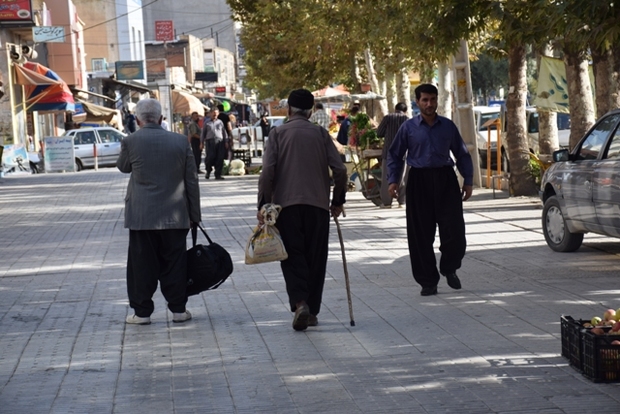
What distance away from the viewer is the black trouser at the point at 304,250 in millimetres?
7805

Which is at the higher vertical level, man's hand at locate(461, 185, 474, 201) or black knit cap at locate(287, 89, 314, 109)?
black knit cap at locate(287, 89, 314, 109)


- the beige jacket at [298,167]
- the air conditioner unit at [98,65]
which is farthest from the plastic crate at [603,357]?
the air conditioner unit at [98,65]

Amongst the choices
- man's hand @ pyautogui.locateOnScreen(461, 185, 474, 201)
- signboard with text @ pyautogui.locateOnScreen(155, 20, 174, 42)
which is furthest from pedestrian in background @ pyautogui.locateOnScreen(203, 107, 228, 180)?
signboard with text @ pyautogui.locateOnScreen(155, 20, 174, 42)

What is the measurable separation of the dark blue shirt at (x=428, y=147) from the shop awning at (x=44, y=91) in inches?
1245

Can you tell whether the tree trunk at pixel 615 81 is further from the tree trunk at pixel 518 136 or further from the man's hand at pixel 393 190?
the man's hand at pixel 393 190

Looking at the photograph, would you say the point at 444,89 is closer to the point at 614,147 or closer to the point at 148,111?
the point at 614,147

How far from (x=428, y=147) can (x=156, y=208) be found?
2456mm

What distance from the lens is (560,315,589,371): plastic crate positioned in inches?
239

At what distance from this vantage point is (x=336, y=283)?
34.2 ft

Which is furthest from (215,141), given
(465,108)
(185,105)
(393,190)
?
(185,105)

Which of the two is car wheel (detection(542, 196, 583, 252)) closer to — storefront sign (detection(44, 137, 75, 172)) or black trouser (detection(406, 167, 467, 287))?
black trouser (detection(406, 167, 467, 287))

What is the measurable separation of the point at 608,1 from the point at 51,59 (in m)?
44.5

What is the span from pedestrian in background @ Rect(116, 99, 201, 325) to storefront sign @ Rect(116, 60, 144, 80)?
171 ft

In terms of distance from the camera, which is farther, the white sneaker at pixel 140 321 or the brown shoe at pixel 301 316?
the white sneaker at pixel 140 321
